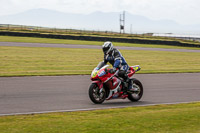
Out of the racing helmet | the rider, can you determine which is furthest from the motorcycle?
the racing helmet

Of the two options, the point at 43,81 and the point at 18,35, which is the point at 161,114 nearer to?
the point at 43,81

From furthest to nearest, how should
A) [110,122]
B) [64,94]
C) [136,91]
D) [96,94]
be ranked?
[64,94] → [136,91] → [96,94] → [110,122]

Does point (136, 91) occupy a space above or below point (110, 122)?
above

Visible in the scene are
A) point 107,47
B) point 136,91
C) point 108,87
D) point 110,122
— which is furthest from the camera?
point 136,91

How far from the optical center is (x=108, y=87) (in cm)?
1085

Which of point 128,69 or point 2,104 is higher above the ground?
point 128,69

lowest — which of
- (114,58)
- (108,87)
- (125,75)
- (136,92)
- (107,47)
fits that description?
(136,92)

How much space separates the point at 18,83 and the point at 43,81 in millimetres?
1197

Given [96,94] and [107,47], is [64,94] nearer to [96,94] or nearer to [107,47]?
[96,94]

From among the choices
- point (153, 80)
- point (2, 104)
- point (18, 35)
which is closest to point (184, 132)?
point (2, 104)

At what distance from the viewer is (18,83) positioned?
1431 cm

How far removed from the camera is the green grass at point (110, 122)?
7.16 metres

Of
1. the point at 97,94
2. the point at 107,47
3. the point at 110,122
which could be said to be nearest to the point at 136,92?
the point at 97,94

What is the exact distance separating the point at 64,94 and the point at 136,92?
2342 millimetres
